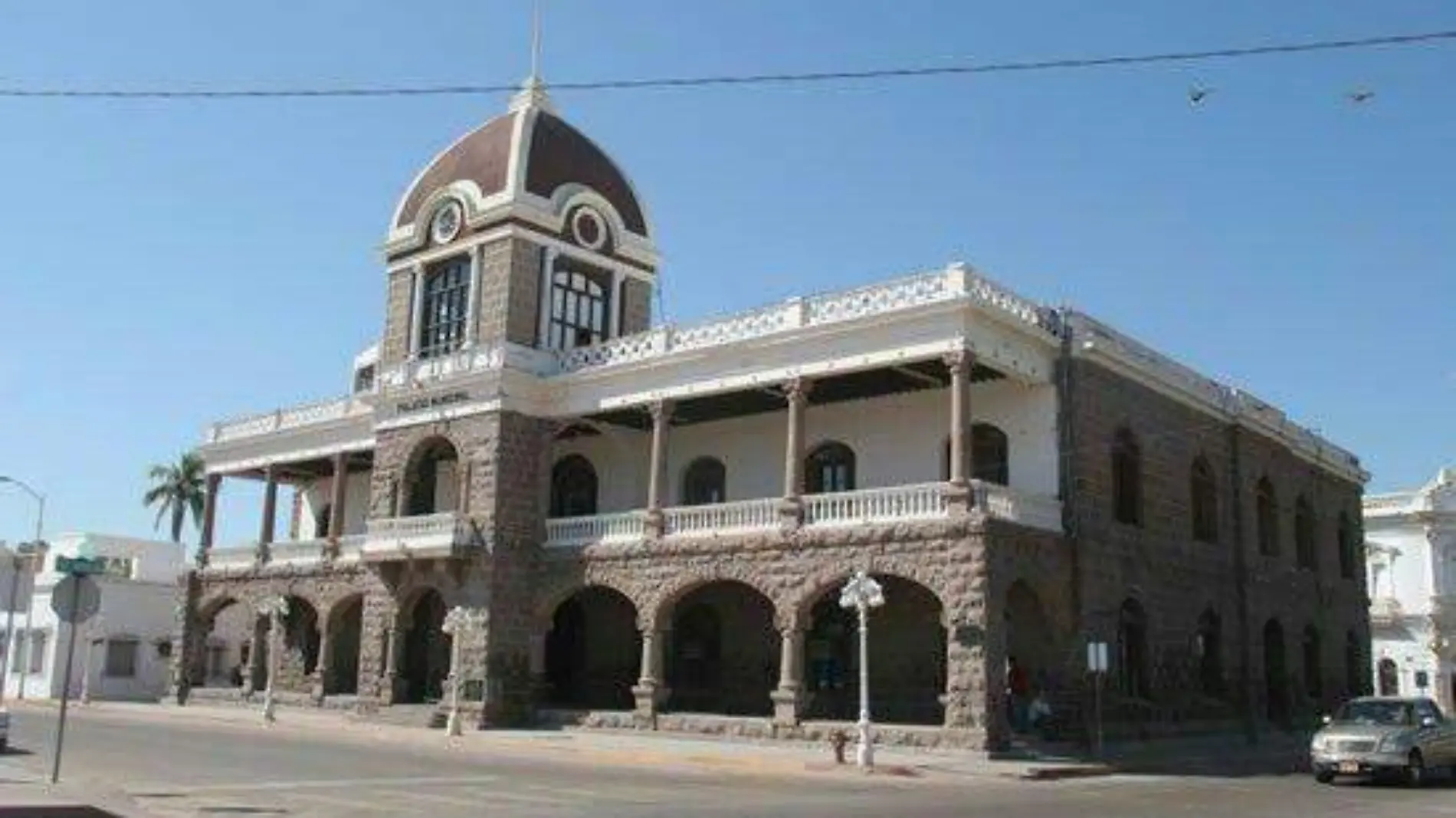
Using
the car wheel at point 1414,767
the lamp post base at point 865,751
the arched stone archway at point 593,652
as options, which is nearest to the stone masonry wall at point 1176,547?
the lamp post base at point 865,751

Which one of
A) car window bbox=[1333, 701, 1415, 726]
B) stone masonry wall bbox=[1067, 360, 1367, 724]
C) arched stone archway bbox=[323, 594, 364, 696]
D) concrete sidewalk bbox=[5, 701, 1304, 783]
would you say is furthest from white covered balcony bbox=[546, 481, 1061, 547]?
arched stone archway bbox=[323, 594, 364, 696]

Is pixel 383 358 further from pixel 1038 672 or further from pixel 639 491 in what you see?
pixel 1038 672

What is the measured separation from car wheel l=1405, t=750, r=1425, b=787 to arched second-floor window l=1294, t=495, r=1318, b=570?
867 inches

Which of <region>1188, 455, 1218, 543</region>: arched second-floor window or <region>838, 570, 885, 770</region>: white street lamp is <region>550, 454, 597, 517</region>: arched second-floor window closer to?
<region>838, 570, 885, 770</region>: white street lamp

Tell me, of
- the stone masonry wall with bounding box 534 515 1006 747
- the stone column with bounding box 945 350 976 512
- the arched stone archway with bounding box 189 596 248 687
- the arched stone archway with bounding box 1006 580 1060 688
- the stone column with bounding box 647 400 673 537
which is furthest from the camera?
the arched stone archway with bounding box 189 596 248 687

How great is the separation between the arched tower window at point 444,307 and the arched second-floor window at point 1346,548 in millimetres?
30402

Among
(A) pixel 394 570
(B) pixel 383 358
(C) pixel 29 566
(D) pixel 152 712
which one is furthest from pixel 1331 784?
(D) pixel 152 712

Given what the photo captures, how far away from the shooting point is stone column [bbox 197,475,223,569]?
4831cm

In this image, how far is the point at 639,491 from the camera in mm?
39750

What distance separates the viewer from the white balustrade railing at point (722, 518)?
32.2 metres

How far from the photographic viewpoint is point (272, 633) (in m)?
40.7

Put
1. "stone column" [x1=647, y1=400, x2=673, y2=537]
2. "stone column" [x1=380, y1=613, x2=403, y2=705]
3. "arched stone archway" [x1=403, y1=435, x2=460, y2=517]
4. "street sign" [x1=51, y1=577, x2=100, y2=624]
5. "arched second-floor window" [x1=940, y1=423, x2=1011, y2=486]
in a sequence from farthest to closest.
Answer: "arched stone archway" [x1=403, y1=435, x2=460, y2=517] → "stone column" [x1=380, y1=613, x2=403, y2=705] → "stone column" [x1=647, y1=400, x2=673, y2=537] → "arched second-floor window" [x1=940, y1=423, x2=1011, y2=486] → "street sign" [x1=51, y1=577, x2=100, y2=624]

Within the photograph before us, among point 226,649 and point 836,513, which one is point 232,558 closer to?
point 226,649

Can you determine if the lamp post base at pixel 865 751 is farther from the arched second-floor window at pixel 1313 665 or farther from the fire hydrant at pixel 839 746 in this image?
the arched second-floor window at pixel 1313 665
